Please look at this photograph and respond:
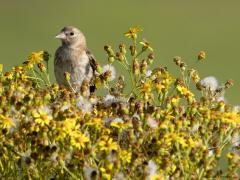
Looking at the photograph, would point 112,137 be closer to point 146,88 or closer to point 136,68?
point 146,88

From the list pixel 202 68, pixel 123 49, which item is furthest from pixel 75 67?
pixel 202 68

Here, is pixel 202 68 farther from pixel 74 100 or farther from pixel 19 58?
pixel 74 100

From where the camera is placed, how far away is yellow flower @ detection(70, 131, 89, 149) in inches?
219

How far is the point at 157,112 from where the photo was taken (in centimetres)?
605

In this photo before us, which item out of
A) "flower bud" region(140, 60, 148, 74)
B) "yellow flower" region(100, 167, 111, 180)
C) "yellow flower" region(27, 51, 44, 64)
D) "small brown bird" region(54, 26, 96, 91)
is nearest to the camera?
"yellow flower" region(100, 167, 111, 180)

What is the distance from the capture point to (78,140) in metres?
5.59

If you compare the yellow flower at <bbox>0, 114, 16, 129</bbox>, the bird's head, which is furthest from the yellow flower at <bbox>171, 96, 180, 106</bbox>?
the bird's head

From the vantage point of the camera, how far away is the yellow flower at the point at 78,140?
5559 mm

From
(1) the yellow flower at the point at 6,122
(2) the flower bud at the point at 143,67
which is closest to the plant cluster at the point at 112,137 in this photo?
(1) the yellow flower at the point at 6,122

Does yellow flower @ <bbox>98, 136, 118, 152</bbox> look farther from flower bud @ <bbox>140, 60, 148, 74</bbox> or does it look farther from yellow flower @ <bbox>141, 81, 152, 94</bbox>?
flower bud @ <bbox>140, 60, 148, 74</bbox>

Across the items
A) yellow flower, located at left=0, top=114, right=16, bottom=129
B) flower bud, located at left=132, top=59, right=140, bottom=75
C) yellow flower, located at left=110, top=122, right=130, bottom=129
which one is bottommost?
yellow flower, located at left=0, top=114, right=16, bottom=129

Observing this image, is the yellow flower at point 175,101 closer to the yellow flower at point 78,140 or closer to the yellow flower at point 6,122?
the yellow flower at point 78,140

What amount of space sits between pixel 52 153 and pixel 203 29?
124 feet

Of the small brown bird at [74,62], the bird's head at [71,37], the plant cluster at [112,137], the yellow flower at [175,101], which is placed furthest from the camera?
the bird's head at [71,37]
